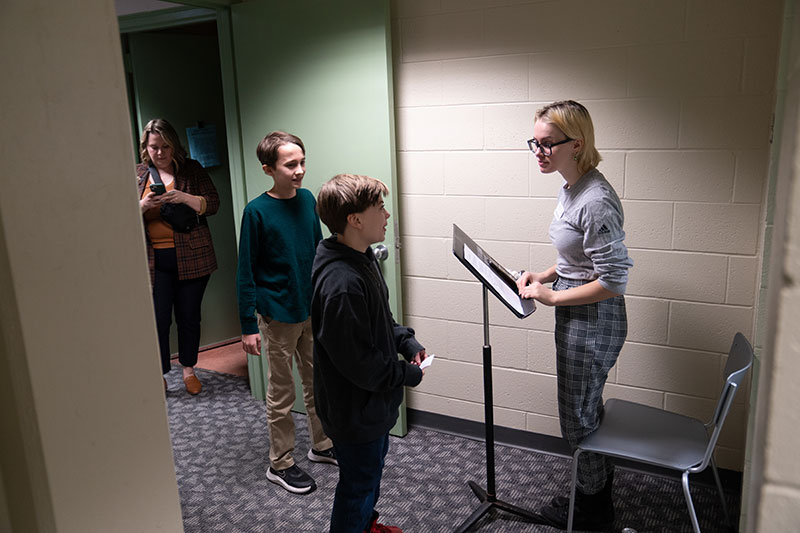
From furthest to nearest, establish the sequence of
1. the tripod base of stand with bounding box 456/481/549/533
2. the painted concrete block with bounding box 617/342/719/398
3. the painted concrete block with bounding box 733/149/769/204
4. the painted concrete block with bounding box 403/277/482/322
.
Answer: the painted concrete block with bounding box 403/277/482/322 → the painted concrete block with bounding box 617/342/719/398 → the tripod base of stand with bounding box 456/481/549/533 → the painted concrete block with bounding box 733/149/769/204

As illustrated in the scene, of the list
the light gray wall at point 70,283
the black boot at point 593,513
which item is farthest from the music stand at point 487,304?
the light gray wall at point 70,283

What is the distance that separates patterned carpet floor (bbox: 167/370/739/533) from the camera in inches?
95.8

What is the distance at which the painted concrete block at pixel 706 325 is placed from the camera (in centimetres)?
240

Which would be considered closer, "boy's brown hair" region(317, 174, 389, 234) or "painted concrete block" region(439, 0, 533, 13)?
"boy's brown hair" region(317, 174, 389, 234)

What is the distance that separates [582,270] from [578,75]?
0.88 meters

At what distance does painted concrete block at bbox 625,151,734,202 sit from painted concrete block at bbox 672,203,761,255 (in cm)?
4

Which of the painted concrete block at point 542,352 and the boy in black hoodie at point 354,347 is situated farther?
the painted concrete block at point 542,352

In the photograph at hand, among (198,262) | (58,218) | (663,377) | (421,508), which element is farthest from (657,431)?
(198,262)

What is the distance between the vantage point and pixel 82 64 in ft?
2.41

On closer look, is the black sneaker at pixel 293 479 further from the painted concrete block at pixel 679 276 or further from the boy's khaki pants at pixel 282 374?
the painted concrete block at pixel 679 276

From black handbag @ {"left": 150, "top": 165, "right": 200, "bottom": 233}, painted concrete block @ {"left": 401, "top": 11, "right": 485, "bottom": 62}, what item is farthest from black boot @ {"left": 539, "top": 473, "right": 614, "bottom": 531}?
black handbag @ {"left": 150, "top": 165, "right": 200, "bottom": 233}

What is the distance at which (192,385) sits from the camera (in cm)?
377

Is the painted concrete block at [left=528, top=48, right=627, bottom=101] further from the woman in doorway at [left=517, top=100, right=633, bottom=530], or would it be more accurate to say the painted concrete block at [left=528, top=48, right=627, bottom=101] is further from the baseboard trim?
the baseboard trim

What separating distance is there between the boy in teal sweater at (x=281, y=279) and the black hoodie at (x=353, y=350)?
0.73 m
